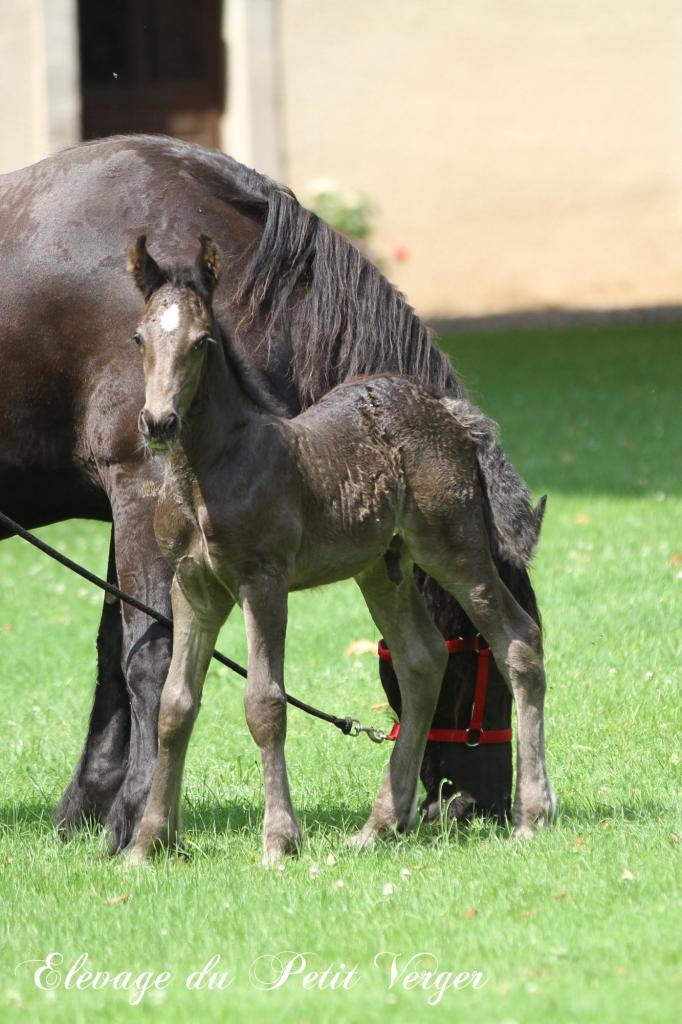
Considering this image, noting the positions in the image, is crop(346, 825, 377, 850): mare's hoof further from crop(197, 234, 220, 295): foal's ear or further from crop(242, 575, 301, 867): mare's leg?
crop(197, 234, 220, 295): foal's ear

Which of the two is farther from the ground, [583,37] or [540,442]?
[583,37]

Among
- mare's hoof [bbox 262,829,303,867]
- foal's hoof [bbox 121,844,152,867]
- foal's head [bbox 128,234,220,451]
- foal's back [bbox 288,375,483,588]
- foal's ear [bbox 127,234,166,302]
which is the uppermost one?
foal's ear [bbox 127,234,166,302]

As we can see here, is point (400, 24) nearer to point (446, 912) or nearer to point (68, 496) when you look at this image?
point (68, 496)

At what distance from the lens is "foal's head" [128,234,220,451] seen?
161 inches

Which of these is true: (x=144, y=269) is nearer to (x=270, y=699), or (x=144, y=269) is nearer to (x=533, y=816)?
(x=270, y=699)

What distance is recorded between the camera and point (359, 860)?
4.85 metres

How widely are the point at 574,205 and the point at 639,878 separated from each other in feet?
64.1

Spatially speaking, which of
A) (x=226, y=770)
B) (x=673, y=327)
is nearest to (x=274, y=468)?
(x=226, y=770)

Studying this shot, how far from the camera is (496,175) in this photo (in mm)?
22922

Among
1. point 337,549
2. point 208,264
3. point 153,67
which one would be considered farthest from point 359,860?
point 153,67

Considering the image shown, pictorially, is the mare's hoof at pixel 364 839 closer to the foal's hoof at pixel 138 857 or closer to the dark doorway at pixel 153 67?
the foal's hoof at pixel 138 857

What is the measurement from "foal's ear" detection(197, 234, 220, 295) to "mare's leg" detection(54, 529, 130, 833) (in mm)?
1550

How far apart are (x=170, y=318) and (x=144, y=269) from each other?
8.0 inches

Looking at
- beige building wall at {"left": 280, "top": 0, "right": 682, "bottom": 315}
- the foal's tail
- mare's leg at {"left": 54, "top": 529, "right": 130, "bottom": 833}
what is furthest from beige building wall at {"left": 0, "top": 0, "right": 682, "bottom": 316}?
the foal's tail
